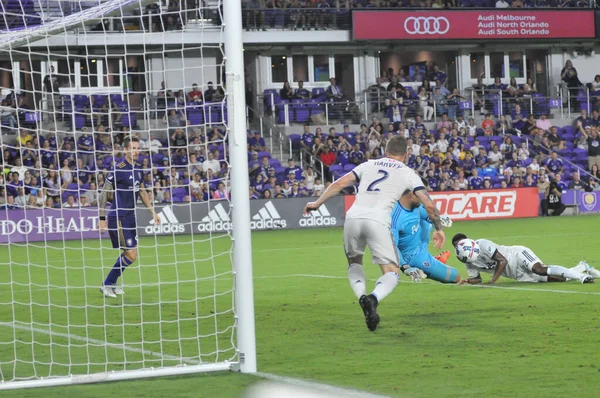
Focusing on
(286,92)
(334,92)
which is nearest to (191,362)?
(286,92)

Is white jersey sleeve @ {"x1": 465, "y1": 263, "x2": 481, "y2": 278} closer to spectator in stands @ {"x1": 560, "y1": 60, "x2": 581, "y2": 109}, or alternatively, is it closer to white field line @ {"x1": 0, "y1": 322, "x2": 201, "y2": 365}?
white field line @ {"x1": 0, "y1": 322, "x2": 201, "y2": 365}

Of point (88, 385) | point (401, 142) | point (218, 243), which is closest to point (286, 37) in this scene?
point (218, 243)

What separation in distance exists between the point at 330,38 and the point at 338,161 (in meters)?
7.14

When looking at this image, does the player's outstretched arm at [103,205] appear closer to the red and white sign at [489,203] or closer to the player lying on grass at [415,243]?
the player lying on grass at [415,243]

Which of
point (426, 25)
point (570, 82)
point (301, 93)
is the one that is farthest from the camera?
point (570, 82)

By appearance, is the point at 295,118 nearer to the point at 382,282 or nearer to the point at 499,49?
the point at 499,49

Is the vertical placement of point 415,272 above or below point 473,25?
below

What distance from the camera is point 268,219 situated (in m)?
29.9

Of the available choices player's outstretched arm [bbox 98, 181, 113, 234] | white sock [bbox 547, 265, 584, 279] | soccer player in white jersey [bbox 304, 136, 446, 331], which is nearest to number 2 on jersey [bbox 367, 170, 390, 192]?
soccer player in white jersey [bbox 304, 136, 446, 331]

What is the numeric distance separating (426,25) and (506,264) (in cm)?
2804

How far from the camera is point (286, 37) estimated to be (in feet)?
128

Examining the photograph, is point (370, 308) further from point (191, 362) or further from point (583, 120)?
point (583, 120)

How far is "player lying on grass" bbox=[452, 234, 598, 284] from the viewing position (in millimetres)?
13438

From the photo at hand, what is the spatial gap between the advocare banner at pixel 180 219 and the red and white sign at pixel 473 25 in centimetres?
1142
